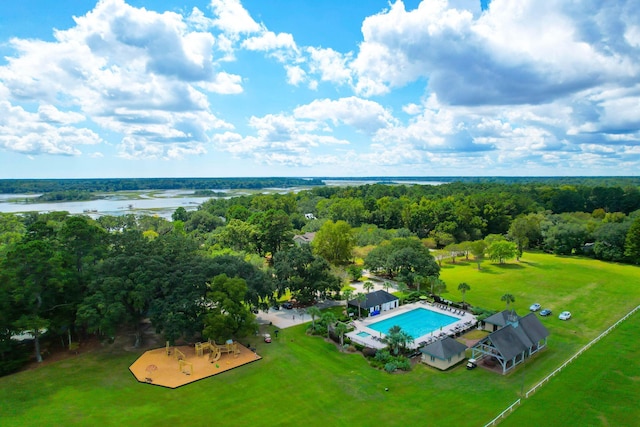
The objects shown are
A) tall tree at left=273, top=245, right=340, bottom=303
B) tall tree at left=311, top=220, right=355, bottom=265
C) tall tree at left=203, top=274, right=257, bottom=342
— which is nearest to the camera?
tall tree at left=203, top=274, right=257, bottom=342

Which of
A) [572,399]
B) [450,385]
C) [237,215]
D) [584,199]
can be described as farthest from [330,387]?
[584,199]

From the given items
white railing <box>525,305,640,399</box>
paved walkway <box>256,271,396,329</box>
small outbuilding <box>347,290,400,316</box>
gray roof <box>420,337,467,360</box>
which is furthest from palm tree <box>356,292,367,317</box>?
white railing <box>525,305,640,399</box>

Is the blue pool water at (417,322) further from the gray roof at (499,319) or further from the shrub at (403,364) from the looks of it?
the shrub at (403,364)

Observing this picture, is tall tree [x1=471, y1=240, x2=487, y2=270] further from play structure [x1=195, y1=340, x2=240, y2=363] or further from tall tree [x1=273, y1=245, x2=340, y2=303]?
play structure [x1=195, y1=340, x2=240, y2=363]

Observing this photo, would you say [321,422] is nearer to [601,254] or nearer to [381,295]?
[381,295]

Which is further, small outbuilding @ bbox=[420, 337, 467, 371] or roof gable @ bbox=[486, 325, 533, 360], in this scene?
small outbuilding @ bbox=[420, 337, 467, 371]

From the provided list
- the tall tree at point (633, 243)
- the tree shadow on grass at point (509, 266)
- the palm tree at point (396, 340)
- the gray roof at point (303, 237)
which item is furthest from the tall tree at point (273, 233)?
the tall tree at point (633, 243)
